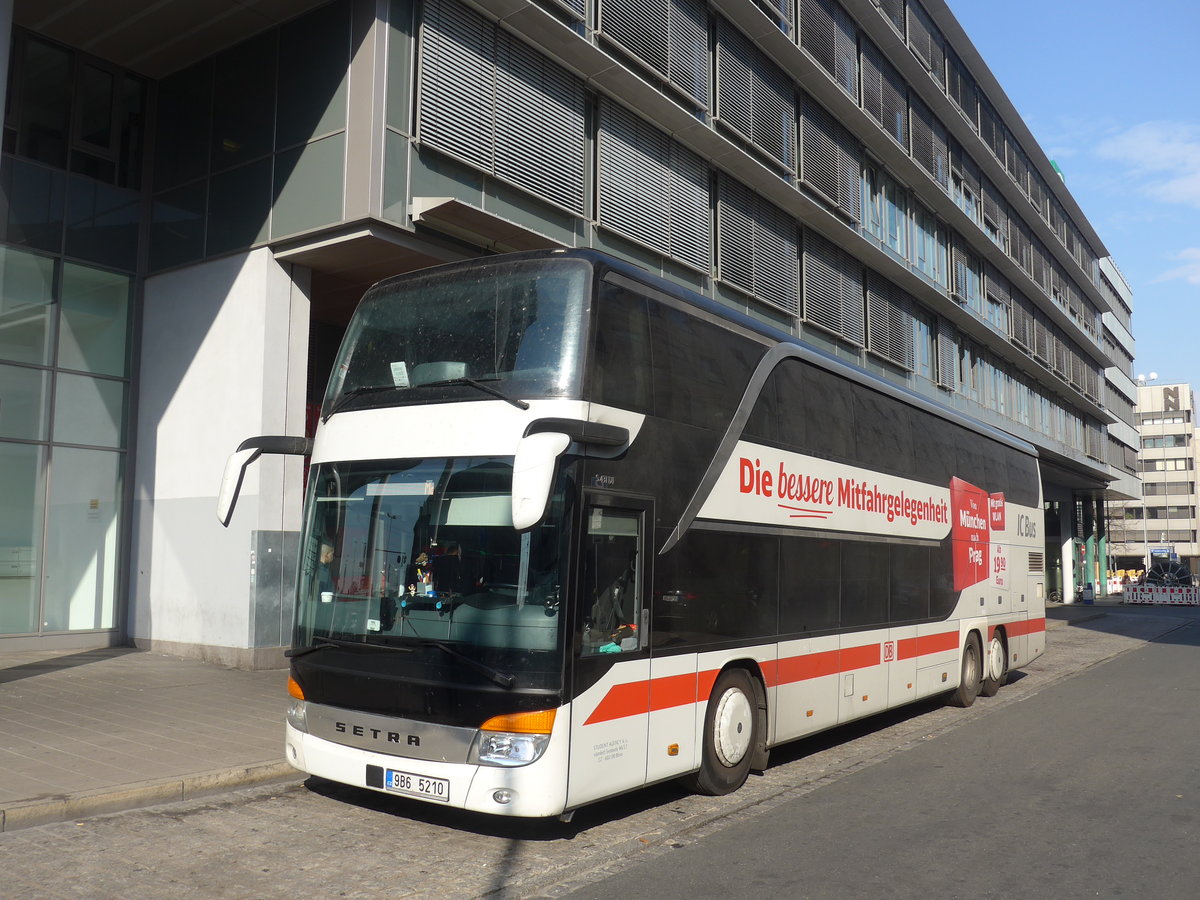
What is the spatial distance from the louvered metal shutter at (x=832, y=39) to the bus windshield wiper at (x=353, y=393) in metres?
19.6

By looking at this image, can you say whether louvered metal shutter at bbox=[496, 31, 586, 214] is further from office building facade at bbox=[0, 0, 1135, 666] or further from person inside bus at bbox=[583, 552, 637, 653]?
person inside bus at bbox=[583, 552, 637, 653]

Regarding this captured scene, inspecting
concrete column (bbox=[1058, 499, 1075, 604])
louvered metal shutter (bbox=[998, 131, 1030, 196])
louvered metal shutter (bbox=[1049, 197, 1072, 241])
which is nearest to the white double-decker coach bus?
louvered metal shutter (bbox=[998, 131, 1030, 196])

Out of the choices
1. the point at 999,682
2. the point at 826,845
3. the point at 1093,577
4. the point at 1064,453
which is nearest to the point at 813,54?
the point at 999,682

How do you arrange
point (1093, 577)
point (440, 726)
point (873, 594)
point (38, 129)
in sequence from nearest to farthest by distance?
point (440, 726)
point (873, 594)
point (38, 129)
point (1093, 577)

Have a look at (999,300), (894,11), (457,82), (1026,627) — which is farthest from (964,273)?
(457,82)

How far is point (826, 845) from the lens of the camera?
6535 mm

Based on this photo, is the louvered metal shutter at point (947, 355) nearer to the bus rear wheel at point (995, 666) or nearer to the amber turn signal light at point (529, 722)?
the bus rear wheel at point (995, 666)

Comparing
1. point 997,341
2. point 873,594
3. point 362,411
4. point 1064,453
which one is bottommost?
point 873,594

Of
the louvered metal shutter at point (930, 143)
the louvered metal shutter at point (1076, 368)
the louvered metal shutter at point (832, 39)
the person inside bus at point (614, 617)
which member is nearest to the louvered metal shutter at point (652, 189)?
the louvered metal shutter at point (832, 39)

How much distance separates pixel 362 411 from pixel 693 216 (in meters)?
13.5

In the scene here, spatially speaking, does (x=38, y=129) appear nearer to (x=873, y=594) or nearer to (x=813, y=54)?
(x=873, y=594)

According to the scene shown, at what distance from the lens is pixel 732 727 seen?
805cm

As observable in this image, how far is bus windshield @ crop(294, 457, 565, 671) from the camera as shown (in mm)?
6176

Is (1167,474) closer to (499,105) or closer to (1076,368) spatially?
(1076,368)
